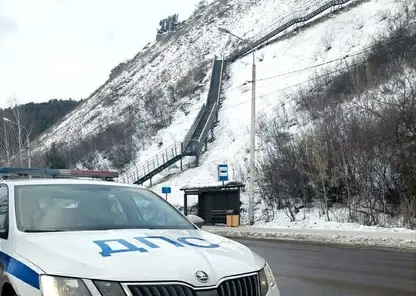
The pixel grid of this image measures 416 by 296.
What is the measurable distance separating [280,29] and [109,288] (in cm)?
6806

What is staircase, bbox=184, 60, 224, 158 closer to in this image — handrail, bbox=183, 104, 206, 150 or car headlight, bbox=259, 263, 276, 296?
handrail, bbox=183, 104, 206, 150

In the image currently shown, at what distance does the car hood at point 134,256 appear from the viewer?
349cm

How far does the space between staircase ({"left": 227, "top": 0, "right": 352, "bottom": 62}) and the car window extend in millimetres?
62876

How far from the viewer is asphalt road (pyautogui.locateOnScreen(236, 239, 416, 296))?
869 cm

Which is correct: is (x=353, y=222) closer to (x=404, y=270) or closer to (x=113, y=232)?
(x=404, y=270)

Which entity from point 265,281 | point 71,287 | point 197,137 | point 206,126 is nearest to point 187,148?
point 197,137

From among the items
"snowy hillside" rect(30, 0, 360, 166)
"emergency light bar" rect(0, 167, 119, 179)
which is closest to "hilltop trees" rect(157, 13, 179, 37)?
"snowy hillside" rect(30, 0, 360, 166)

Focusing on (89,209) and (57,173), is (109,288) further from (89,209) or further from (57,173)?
(57,173)

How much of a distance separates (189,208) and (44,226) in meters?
29.3

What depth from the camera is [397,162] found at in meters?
22.8

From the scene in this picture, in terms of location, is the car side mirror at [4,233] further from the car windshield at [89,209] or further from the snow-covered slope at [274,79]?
the snow-covered slope at [274,79]

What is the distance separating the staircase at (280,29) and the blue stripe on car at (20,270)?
6407cm

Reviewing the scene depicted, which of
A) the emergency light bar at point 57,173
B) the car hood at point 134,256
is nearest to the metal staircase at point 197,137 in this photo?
the emergency light bar at point 57,173

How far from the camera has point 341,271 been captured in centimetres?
1092
